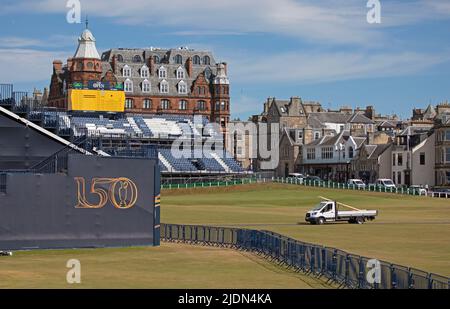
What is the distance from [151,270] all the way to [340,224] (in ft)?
115

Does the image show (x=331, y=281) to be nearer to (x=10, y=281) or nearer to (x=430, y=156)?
(x=10, y=281)

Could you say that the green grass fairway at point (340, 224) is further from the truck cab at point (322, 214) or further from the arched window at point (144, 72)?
the arched window at point (144, 72)

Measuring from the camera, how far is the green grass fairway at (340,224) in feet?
168

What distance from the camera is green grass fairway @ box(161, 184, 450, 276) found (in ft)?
168

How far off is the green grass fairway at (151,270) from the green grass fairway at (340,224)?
669cm

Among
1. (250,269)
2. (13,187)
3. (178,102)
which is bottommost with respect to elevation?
(250,269)

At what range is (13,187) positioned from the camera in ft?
164

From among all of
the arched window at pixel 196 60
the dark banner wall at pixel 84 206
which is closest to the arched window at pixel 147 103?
the arched window at pixel 196 60

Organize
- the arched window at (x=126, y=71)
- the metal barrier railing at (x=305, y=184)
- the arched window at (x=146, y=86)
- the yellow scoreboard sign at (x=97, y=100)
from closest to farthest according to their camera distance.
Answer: the metal barrier railing at (x=305, y=184), the yellow scoreboard sign at (x=97, y=100), the arched window at (x=126, y=71), the arched window at (x=146, y=86)

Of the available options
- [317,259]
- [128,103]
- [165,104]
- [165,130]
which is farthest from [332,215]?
[165,104]

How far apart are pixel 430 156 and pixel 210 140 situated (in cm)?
3472

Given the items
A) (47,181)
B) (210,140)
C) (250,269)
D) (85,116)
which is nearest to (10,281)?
(250,269)

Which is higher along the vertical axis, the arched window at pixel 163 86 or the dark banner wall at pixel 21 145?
the arched window at pixel 163 86

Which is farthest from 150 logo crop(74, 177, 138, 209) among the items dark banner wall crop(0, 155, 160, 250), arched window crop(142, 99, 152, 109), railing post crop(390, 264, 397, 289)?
arched window crop(142, 99, 152, 109)
